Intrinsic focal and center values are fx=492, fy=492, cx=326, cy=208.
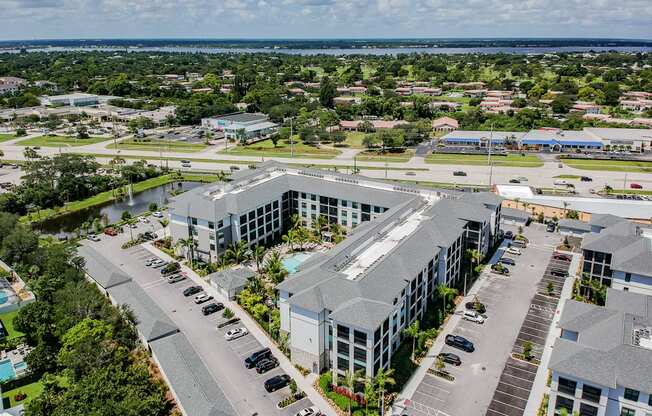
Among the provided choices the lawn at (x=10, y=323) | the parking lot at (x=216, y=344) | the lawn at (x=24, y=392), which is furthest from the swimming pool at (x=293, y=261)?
the lawn at (x=10, y=323)

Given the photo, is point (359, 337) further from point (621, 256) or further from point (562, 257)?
point (562, 257)

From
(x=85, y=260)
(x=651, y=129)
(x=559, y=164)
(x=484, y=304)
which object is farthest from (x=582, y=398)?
(x=651, y=129)

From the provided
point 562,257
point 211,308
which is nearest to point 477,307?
point 562,257

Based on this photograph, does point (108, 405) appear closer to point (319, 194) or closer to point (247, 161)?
point (319, 194)

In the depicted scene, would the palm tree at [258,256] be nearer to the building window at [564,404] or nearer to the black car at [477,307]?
the black car at [477,307]

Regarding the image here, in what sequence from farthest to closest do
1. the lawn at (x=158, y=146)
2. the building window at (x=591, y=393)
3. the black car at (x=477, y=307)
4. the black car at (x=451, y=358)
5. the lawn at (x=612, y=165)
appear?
the lawn at (x=158, y=146)
the lawn at (x=612, y=165)
the black car at (x=477, y=307)
the black car at (x=451, y=358)
the building window at (x=591, y=393)

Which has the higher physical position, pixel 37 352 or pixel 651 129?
pixel 651 129
